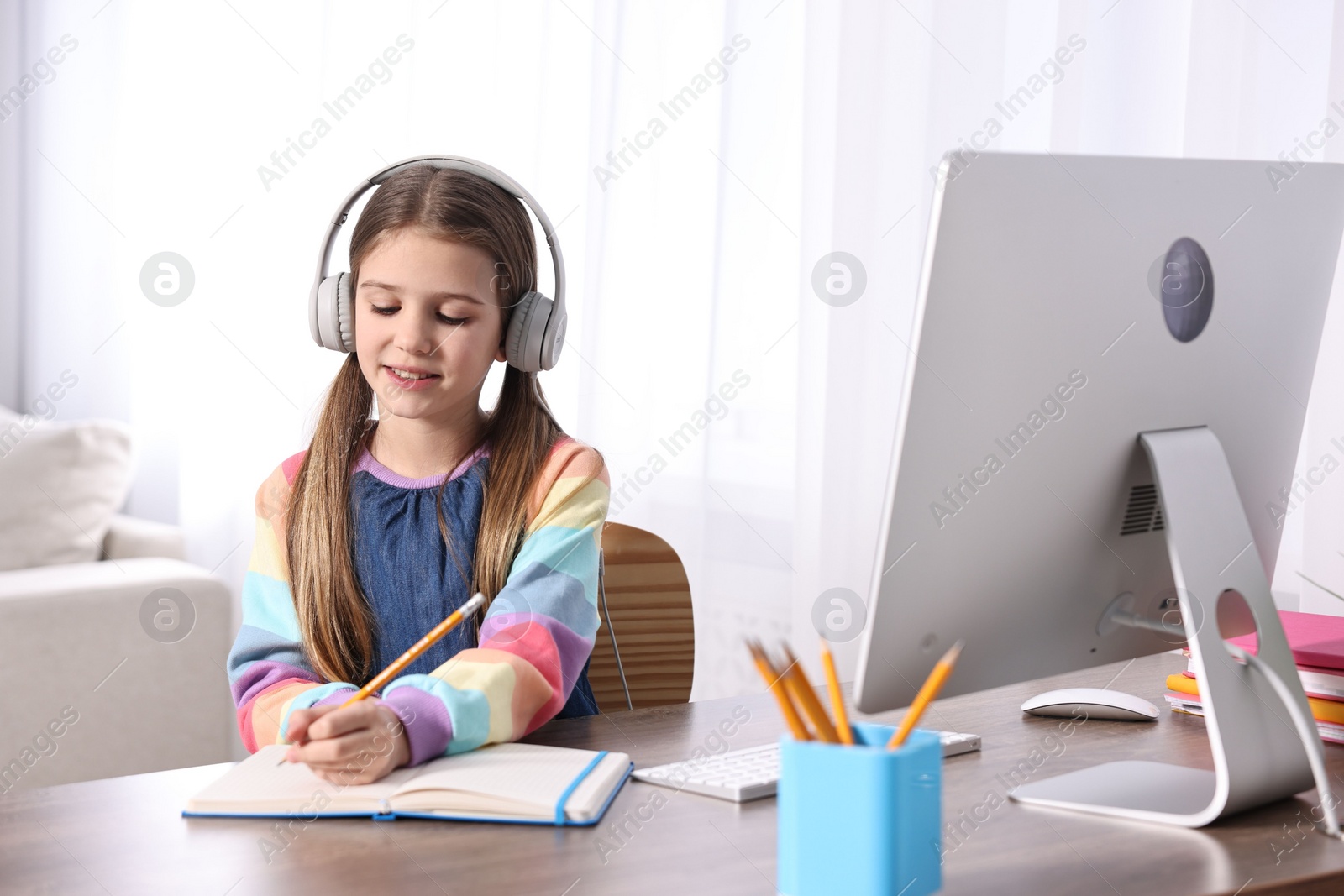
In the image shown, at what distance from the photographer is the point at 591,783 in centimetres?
83

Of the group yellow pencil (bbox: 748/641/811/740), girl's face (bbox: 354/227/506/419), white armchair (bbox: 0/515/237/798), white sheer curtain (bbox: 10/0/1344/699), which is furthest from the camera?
white armchair (bbox: 0/515/237/798)

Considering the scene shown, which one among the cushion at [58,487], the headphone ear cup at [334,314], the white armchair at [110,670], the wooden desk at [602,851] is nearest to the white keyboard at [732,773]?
the wooden desk at [602,851]

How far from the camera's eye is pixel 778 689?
2.01ft

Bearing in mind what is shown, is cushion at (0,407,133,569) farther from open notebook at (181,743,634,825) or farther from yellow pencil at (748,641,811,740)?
yellow pencil at (748,641,811,740)

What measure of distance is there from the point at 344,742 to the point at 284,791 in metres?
0.05

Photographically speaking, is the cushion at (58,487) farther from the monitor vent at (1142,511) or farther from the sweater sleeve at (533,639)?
the monitor vent at (1142,511)

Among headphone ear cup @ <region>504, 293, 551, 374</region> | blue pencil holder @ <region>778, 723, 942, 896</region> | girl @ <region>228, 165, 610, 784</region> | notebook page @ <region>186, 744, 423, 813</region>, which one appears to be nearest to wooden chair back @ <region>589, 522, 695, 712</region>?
girl @ <region>228, 165, 610, 784</region>

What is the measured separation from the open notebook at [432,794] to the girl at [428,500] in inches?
5.7

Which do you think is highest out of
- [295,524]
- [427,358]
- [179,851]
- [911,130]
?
[911,130]

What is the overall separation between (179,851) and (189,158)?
8.23ft

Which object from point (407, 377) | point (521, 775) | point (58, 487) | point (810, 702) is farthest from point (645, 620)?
point (58, 487)

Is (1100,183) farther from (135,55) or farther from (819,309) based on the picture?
(135,55)

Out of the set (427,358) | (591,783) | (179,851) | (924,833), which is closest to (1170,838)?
(924,833)

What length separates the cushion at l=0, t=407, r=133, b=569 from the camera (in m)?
2.31
